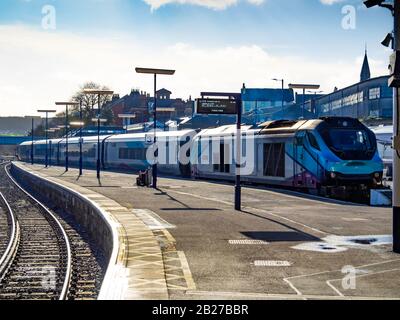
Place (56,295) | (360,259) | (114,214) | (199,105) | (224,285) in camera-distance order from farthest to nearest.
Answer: (199,105) → (114,214) → (56,295) → (360,259) → (224,285)

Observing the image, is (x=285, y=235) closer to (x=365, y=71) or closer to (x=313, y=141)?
(x=313, y=141)

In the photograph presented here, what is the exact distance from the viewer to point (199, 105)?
24109 mm

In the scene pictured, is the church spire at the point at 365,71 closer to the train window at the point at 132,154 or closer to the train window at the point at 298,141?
the train window at the point at 132,154

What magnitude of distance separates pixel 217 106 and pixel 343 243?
9.73 m

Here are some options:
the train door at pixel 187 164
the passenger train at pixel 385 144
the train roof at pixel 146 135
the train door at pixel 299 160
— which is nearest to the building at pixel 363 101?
the passenger train at pixel 385 144

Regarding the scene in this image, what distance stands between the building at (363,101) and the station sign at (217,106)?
121 feet

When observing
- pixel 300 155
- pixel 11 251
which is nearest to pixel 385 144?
pixel 300 155

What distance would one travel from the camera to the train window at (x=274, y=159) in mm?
29266

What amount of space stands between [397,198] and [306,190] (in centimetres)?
1543

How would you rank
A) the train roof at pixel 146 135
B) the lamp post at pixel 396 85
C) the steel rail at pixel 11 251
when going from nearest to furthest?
the lamp post at pixel 396 85
the steel rail at pixel 11 251
the train roof at pixel 146 135

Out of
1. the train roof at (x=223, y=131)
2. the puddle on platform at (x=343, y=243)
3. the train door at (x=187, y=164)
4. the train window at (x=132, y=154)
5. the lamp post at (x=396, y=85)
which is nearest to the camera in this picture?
the lamp post at (x=396, y=85)

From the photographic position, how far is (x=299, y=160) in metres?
27.5
